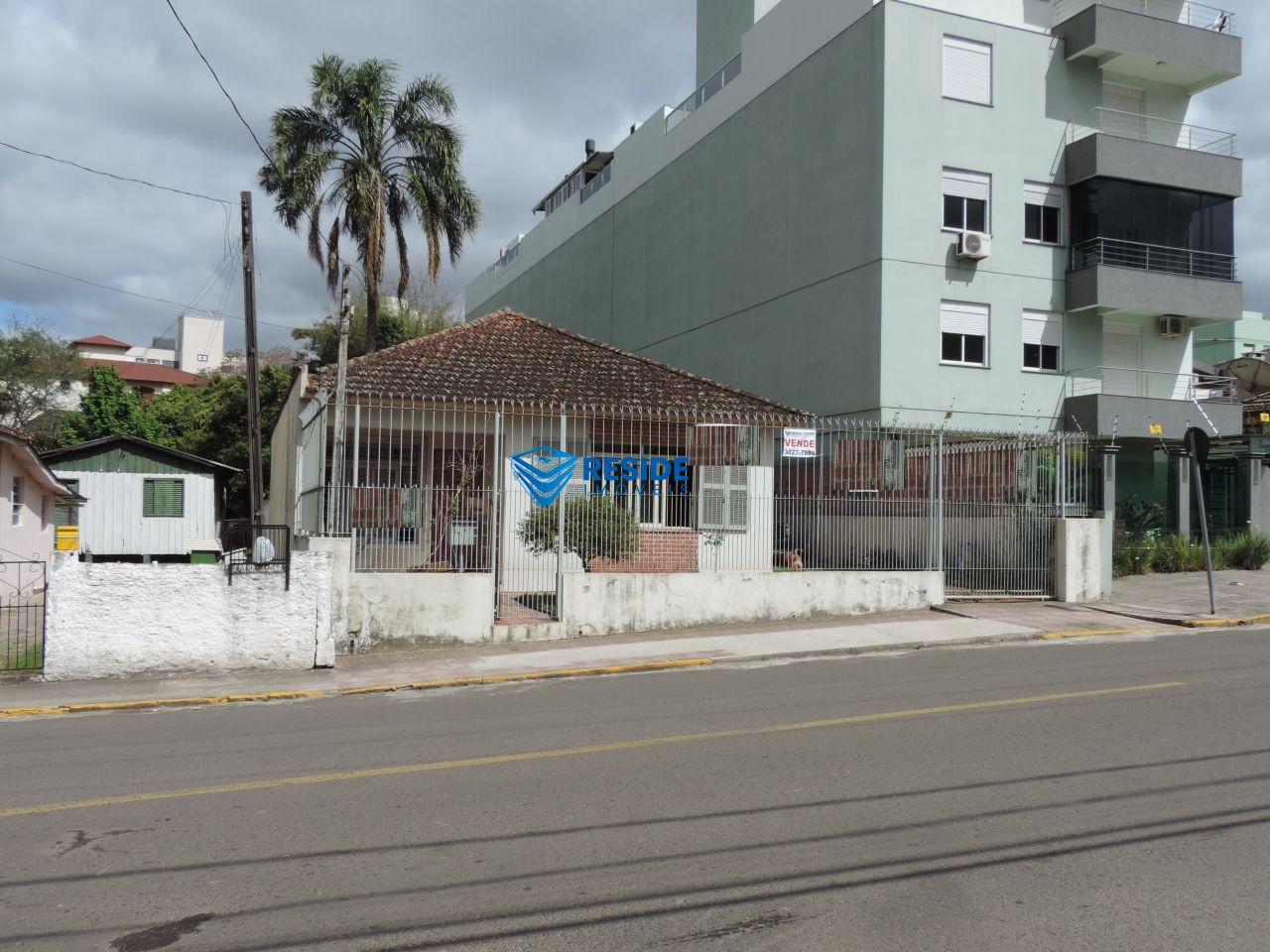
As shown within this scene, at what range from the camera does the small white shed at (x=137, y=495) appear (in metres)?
29.3

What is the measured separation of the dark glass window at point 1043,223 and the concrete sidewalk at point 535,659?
1258 centimetres

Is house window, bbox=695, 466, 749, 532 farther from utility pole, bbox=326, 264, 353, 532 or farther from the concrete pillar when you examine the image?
the concrete pillar

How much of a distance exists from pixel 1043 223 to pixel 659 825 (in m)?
22.6

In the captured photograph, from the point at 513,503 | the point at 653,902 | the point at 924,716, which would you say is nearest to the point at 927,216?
the point at 513,503

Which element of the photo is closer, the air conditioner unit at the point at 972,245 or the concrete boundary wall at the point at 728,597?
the concrete boundary wall at the point at 728,597

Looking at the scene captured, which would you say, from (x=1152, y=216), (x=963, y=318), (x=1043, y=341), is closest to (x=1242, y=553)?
(x=1043, y=341)

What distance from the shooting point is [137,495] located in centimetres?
3006

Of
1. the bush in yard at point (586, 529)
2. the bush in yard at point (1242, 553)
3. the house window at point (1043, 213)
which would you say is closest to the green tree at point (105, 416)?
the bush in yard at point (586, 529)

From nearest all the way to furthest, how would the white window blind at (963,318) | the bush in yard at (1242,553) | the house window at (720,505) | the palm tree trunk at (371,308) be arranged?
1. the house window at (720,505)
2. the bush in yard at (1242,553)
3. the white window blind at (963,318)
4. the palm tree trunk at (371,308)

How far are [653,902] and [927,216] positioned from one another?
21.1m

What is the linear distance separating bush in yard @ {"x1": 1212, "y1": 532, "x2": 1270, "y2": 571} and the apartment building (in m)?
3.02

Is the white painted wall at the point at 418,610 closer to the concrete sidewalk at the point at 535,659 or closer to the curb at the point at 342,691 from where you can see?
the concrete sidewalk at the point at 535,659

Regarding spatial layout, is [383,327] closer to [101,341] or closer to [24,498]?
[24,498]

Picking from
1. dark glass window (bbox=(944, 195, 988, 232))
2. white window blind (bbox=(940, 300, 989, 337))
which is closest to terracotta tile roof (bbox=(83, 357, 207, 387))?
dark glass window (bbox=(944, 195, 988, 232))
